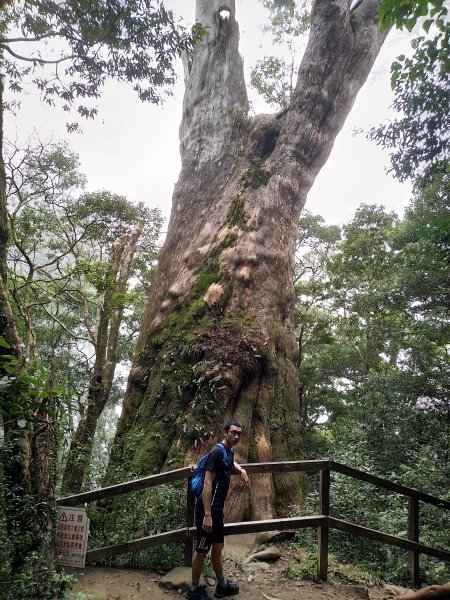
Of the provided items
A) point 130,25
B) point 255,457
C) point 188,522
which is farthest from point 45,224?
point 188,522

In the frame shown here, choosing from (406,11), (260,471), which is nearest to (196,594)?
(260,471)

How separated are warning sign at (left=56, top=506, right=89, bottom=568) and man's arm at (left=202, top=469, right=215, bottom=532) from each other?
40.1 inches

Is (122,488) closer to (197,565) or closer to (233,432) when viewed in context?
(197,565)

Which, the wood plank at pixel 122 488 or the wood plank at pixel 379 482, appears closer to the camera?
the wood plank at pixel 122 488

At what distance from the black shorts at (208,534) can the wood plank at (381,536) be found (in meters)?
1.30

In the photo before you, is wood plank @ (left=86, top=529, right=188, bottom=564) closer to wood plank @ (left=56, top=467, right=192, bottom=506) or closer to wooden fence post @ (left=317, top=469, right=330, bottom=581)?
wood plank @ (left=56, top=467, right=192, bottom=506)

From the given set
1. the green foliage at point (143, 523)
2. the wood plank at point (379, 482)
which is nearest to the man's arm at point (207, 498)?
the green foliage at point (143, 523)

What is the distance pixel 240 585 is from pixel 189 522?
0.81m

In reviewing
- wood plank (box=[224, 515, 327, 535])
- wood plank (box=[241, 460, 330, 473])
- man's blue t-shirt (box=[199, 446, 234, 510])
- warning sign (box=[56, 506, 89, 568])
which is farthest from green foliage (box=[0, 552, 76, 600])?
wood plank (box=[241, 460, 330, 473])

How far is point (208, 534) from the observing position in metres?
3.45

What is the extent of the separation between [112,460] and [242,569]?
2.59 meters

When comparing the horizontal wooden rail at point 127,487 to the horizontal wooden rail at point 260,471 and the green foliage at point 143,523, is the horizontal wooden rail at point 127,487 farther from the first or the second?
the green foliage at point 143,523

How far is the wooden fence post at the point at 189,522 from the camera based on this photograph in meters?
3.90

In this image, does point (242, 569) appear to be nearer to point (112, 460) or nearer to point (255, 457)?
point (255, 457)
